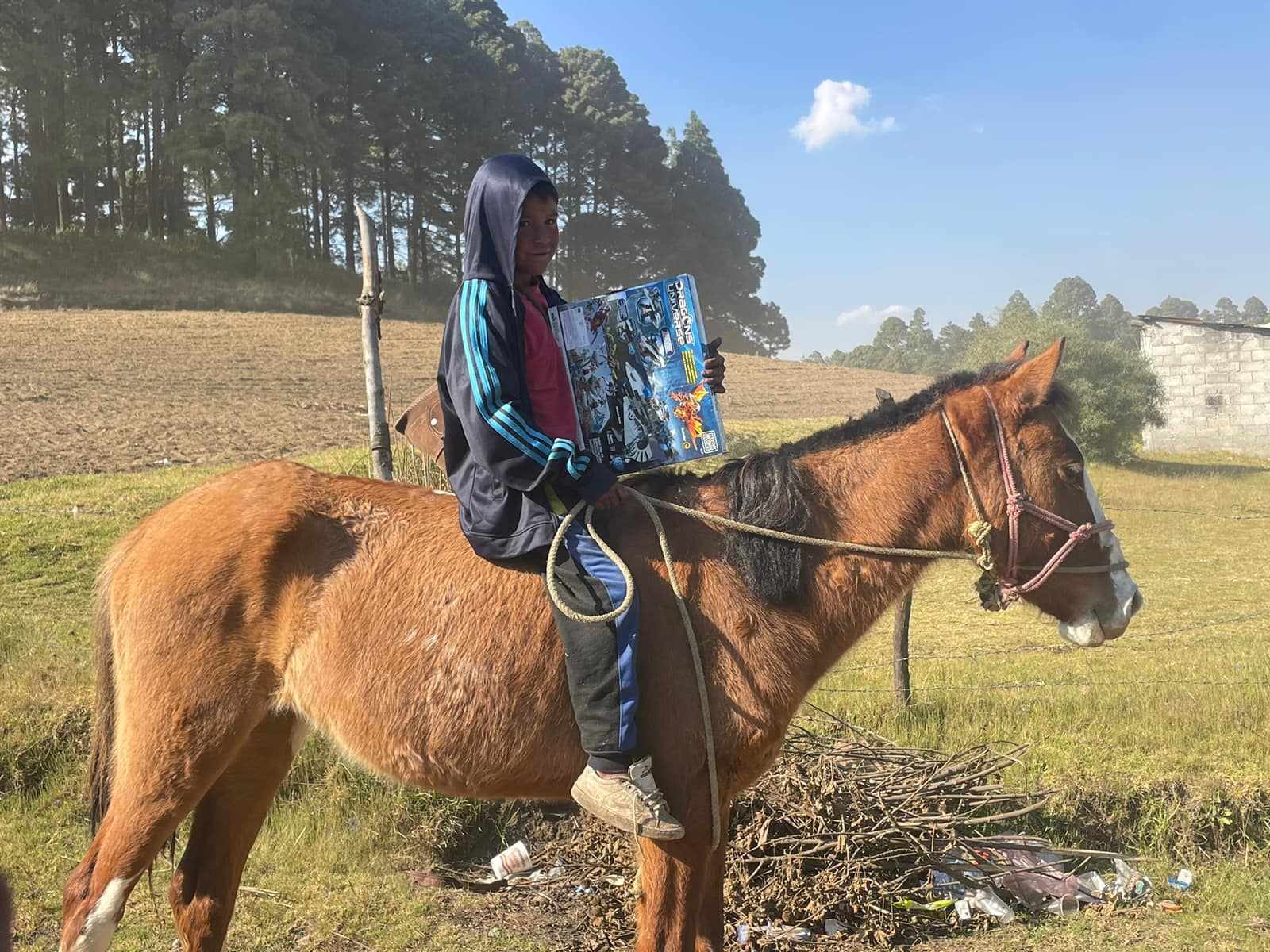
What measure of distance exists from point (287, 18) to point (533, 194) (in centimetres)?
4600

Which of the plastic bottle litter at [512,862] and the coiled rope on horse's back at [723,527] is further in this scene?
the plastic bottle litter at [512,862]

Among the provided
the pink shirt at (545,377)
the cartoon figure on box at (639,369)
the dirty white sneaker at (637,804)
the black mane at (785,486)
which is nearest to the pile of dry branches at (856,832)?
the dirty white sneaker at (637,804)

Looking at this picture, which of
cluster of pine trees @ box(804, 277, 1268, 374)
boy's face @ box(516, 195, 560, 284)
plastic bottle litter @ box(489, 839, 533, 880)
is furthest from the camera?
cluster of pine trees @ box(804, 277, 1268, 374)

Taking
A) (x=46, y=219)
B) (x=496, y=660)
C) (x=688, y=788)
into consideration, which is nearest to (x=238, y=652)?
(x=496, y=660)

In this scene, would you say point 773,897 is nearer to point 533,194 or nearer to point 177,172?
point 533,194

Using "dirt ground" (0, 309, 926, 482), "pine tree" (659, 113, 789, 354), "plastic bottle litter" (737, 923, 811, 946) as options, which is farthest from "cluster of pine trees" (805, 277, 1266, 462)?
"pine tree" (659, 113, 789, 354)

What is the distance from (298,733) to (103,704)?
82 centimetres

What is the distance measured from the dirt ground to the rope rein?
1309cm

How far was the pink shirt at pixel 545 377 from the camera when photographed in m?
3.05

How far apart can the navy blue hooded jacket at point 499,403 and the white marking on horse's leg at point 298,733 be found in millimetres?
1202

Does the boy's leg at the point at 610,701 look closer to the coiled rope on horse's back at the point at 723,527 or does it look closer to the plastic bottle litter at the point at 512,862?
the coiled rope on horse's back at the point at 723,527

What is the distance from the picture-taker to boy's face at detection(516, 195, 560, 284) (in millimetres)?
3021

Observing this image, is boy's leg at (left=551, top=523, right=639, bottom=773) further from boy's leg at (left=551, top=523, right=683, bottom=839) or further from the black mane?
the black mane

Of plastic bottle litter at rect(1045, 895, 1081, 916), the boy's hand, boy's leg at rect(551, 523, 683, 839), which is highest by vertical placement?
the boy's hand
